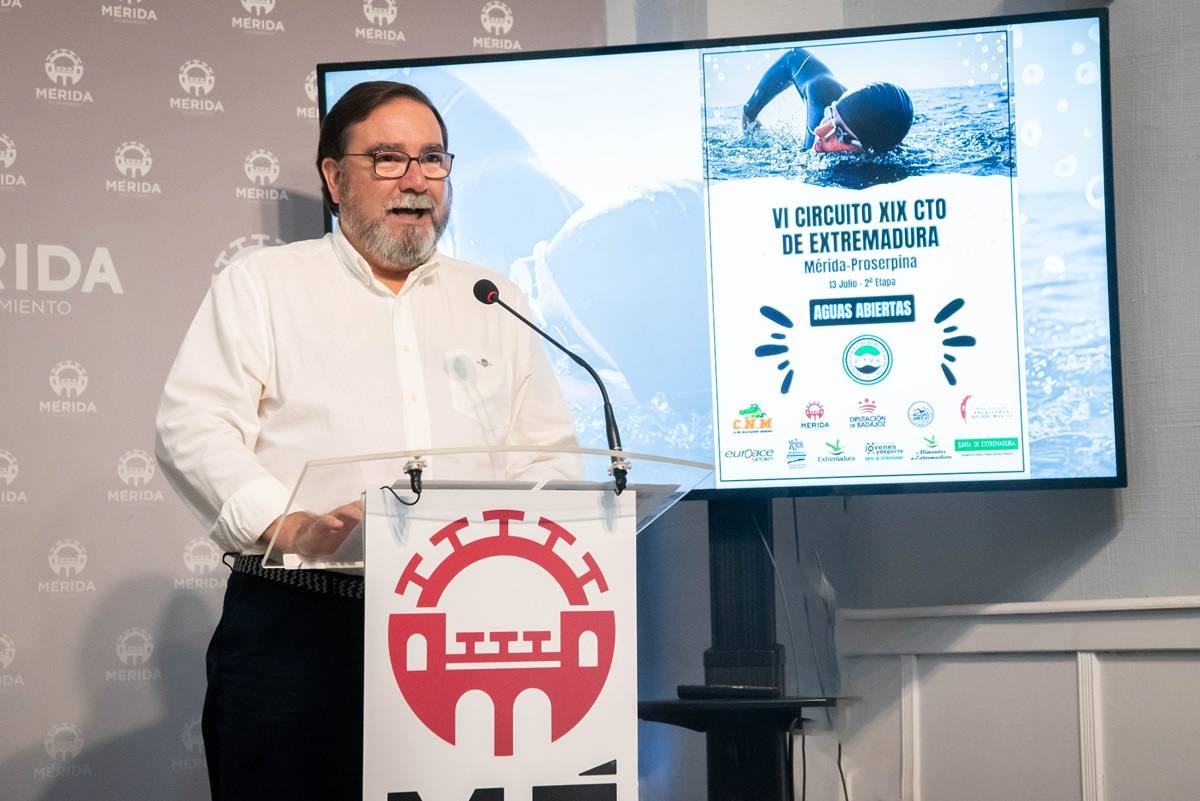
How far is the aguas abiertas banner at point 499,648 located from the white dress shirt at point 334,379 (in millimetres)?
484

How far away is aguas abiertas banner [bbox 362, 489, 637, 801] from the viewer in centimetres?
167

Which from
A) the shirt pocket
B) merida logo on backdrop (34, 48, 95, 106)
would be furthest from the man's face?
merida logo on backdrop (34, 48, 95, 106)

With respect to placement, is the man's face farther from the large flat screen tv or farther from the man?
the large flat screen tv

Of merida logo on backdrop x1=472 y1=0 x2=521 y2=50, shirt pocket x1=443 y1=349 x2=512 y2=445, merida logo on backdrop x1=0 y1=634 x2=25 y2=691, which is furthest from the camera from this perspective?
merida logo on backdrop x1=472 y1=0 x2=521 y2=50

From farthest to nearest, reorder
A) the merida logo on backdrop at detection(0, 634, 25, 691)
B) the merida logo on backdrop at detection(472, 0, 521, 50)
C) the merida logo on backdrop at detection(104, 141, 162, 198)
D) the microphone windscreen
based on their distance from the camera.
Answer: the merida logo on backdrop at detection(472, 0, 521, 50) < the merida logo on backdrop at detection(104, 141, 162, 198) < the merida logo on backdrop at detection(0, 634, 25, 691) < the microphone windscreen

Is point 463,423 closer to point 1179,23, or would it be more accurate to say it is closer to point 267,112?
point 267,112

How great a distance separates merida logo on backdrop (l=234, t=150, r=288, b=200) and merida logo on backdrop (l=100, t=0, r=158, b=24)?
1.46 feet

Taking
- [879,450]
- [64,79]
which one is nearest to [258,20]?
[64,79]

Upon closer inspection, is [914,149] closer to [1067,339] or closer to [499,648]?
[1067,339]

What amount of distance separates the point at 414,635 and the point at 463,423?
750 millimetres

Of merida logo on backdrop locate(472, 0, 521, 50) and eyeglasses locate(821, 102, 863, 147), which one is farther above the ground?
merida logo on backdrop locate(472, 0, 521, 50)

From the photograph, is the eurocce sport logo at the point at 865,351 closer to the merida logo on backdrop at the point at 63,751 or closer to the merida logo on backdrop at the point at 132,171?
the merida logo on backdrop at the point at 132,171

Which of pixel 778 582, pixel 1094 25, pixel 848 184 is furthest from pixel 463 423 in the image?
pixel 1094 25

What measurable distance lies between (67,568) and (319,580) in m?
1.51
